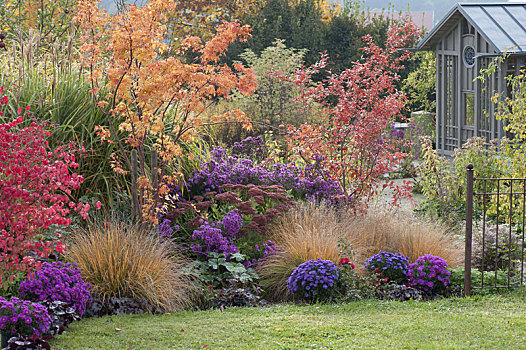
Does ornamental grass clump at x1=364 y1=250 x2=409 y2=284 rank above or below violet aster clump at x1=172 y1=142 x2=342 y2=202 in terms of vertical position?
below

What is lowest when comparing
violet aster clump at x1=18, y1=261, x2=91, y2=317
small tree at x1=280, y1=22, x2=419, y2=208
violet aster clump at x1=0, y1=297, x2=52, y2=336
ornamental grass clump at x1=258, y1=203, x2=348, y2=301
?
violet aster clump at x1=0, y1=297, x2=52, y2=336

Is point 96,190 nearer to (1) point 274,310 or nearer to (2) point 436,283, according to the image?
(1) point 274,310

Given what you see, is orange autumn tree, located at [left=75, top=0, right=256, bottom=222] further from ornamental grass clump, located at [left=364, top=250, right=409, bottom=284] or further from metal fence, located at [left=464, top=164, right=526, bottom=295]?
metal fence, located at [left=464, top=164, right=526, bottom=295]

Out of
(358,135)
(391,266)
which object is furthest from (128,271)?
(358,135)

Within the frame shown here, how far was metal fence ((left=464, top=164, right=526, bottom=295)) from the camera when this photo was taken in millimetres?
6078

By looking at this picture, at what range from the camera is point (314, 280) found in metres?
A: 5.86

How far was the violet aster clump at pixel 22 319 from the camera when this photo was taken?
4.43m

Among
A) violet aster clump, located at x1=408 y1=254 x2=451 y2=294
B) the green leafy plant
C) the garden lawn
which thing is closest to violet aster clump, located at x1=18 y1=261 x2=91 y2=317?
the garden lawn

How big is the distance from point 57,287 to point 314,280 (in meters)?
2.22

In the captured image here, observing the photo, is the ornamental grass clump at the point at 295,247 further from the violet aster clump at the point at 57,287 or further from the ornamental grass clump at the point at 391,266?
the violet aster clump at the point at 57,287

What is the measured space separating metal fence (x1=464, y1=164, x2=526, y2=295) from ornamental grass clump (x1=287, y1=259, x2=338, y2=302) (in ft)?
4.16

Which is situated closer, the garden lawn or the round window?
the garden lawn

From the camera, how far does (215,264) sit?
6324 mm

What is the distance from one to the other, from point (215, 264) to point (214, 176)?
1.79 metres
